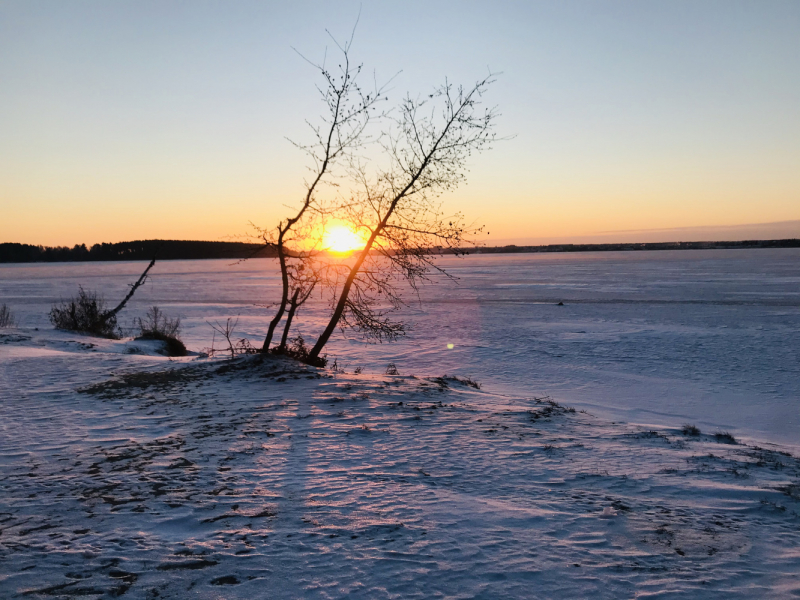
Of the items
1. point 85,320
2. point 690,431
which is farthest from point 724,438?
point 85,320

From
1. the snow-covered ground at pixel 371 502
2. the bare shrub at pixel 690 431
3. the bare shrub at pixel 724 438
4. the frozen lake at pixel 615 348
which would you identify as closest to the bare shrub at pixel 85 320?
the frozen lake at pixel 615 348

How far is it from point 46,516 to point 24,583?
1116 mm

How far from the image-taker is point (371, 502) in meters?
5.32

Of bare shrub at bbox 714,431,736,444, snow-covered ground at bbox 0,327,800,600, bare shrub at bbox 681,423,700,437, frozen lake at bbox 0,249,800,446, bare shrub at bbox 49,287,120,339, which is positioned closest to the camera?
snow-covered ground at bbox 0,327,800,600

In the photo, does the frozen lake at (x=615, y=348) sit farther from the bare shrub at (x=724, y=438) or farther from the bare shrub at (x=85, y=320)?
the bare shrub at (x=85, y=320)

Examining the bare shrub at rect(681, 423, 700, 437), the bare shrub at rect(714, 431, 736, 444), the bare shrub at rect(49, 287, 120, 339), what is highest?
the bare shrub at rect(49, 287, 120, 339)

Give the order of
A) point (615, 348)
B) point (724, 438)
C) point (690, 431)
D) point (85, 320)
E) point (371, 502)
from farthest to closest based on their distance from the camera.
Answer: point (85, 320), point (615, 348), point (690, 431), point (724, 438), point (371, 502)

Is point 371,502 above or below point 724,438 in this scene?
above

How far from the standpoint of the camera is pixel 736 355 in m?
16.6

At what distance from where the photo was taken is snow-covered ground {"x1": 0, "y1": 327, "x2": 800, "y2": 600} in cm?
400

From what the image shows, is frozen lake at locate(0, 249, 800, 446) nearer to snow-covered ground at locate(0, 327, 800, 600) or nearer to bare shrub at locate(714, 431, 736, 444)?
bare shrub at locate(714, 431, 736, 444)

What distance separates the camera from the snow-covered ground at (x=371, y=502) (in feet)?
13.1

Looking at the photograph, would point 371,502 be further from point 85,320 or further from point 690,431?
point 85,320

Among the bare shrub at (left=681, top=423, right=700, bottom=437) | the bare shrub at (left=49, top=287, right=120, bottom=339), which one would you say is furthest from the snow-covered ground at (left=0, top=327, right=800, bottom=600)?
the bare shrub at (left=49, top=287, right=120, bottom=339)
